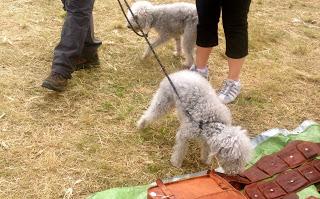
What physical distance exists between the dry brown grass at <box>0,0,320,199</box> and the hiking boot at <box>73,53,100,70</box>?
83mm

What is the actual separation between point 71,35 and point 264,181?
2.00 m

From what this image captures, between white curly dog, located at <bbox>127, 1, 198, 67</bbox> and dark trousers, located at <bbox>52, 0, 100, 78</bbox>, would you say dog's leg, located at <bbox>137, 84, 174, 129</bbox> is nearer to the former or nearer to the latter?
dark trousers, located at <bbox>52, 0, 100, 78</bbox>

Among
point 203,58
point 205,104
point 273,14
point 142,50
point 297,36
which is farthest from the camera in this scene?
point 273,14

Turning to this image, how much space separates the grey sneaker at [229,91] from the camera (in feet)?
13.2

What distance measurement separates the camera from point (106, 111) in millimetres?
3771

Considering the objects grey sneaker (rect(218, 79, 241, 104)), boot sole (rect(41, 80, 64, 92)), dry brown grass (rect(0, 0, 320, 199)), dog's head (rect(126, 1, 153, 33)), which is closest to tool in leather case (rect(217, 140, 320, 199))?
dry brown grass (rect(0, 0, 320, 199))

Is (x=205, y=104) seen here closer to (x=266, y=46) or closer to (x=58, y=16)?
(x=266, y=46)

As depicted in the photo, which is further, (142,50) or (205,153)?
(142,50)

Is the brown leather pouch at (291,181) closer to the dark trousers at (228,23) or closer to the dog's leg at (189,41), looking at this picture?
the dark trousers at (228,23)

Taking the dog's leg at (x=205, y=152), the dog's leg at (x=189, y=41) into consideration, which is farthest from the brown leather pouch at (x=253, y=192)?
the dog's leg at (x=189, y=41)

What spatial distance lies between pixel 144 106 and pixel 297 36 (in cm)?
273

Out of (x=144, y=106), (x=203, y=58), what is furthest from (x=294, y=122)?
(x=144, y=106)

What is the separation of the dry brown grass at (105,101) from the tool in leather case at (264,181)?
427 millimetres

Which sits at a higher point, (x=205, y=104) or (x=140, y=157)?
(x=205, y=104)
